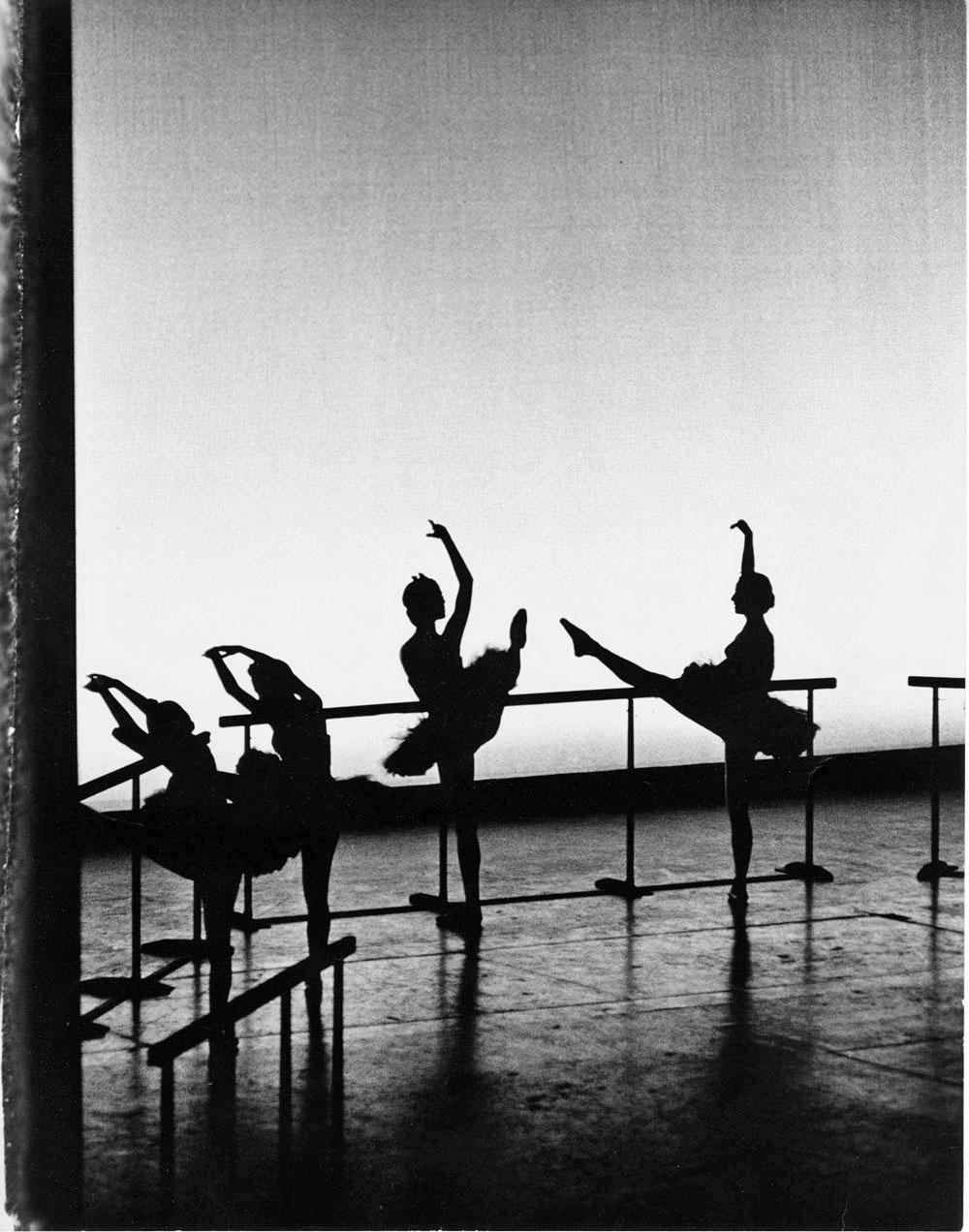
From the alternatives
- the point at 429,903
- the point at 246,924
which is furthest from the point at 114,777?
the point at 429,903

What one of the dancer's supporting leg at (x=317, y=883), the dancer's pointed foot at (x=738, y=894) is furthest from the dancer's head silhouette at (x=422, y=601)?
the dancer's pointed foot at (x=738, y=894)

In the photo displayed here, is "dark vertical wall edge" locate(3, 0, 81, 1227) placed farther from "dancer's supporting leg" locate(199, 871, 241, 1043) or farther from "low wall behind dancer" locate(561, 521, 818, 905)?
"low wall behind dancer" locate(561, 521, 818, 905)

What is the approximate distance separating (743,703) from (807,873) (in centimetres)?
93

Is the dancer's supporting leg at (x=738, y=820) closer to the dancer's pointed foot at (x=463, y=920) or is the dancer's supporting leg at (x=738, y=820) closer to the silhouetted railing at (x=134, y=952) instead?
the dancer's pointed foot at (x=463, y=920)

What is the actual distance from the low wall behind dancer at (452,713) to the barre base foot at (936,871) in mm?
2384

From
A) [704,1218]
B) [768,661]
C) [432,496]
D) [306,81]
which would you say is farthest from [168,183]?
[704,1218]

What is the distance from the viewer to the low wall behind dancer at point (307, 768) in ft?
17.2

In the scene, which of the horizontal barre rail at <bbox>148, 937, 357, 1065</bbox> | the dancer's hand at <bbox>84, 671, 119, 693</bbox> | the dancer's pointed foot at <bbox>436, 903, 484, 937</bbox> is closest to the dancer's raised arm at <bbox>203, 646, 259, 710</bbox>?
the dancer's hand at <bbox>84, 671, 119, 693</bbox>

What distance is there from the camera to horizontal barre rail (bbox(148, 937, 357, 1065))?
11.1 ft

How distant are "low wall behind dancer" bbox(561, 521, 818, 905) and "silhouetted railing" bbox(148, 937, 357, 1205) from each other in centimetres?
267

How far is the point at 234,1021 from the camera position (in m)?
4.02

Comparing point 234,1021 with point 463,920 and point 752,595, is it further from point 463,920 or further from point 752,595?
point 752,595

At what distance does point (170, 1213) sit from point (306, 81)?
26.2 feet

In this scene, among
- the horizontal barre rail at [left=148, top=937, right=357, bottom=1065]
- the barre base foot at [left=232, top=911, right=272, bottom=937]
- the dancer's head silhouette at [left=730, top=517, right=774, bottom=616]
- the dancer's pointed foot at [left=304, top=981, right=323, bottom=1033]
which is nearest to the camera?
the horizontal barre rail at [left=148, top=937, right=357, bottom=1065]
